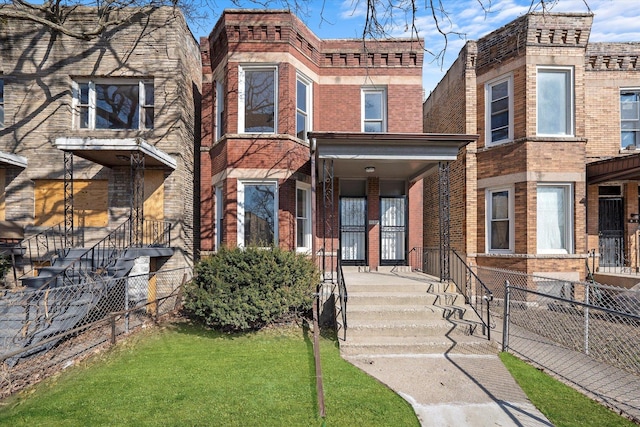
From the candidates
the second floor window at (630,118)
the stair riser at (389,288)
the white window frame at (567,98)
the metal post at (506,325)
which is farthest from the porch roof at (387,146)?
the second floor window at (630,118)

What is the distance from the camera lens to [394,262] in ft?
37.1

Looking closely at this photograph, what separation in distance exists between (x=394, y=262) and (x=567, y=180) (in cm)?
559

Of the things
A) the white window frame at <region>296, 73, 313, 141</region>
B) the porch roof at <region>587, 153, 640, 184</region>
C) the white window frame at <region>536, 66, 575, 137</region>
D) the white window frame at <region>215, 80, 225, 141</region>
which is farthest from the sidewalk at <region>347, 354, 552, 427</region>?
the white window frame at <region>215, 80, 225, 141</region>

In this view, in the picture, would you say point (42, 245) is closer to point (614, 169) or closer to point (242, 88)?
point (242, 88)

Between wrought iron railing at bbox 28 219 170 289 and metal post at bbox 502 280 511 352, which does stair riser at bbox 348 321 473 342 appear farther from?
wrought iron railing at bbox 28 219 170 289

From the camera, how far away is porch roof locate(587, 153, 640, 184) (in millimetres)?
9258

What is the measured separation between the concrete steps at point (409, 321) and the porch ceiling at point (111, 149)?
20.2ft

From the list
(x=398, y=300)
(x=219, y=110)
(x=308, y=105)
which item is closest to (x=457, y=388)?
(x=398, y=300)

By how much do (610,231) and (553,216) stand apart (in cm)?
280

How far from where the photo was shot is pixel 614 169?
9695 mm

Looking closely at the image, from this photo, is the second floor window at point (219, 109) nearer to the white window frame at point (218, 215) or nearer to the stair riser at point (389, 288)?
the white window frame at point (218, 215)

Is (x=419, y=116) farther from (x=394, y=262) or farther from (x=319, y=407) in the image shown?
(x=319, y=407)

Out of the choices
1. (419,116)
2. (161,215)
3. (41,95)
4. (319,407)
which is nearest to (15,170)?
(41,95)

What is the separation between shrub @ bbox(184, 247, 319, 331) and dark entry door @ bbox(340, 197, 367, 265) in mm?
3876
